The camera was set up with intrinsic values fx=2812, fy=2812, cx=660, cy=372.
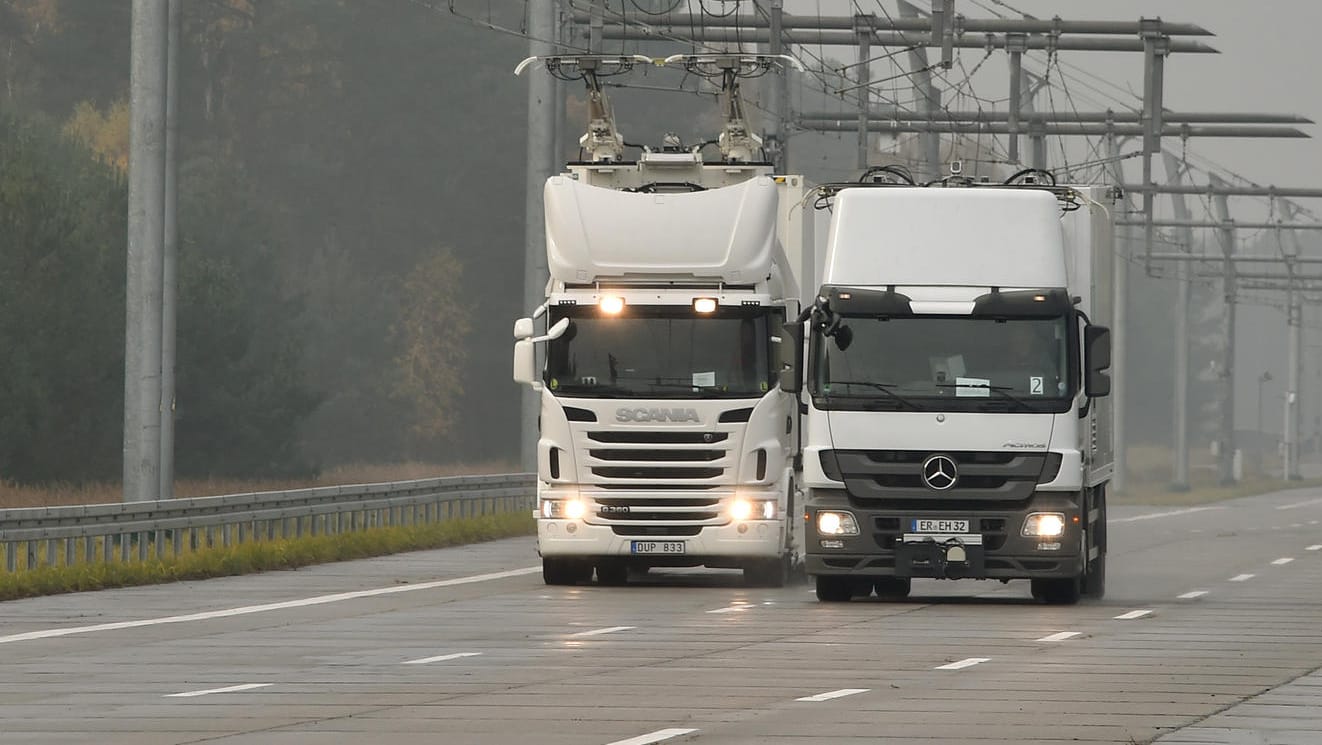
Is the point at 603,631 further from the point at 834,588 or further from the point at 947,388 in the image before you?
the point at 834,588

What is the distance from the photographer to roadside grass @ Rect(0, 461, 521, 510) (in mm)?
55875

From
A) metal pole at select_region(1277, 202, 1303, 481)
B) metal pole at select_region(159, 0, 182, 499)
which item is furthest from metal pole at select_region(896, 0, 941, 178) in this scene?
metal pole at select_region(1277, 202, 1303, 481)

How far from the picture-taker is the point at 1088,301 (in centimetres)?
2503

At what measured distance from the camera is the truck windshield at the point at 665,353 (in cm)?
2597

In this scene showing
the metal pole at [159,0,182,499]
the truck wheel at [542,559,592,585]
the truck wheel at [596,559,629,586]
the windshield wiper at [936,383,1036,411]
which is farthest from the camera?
the metal pole at [159,0,182,499]

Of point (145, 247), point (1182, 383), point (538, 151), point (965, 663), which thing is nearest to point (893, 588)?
point (965, 663)

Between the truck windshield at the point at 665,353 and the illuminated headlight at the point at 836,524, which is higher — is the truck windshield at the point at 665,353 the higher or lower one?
the higher one

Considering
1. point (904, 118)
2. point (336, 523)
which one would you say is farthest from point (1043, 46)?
point (336, 523)

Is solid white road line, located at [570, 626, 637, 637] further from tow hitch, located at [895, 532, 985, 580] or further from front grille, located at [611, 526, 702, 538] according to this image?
front grille, located at [611, 526, 702, 538]

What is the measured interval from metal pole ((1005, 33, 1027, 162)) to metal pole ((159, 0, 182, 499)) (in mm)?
18163

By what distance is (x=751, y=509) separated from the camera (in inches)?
1031

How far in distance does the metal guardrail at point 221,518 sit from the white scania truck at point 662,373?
14.6 feet

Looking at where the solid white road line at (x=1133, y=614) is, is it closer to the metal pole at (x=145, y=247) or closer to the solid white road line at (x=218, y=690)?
the solid white road line at (x=218, y=690)

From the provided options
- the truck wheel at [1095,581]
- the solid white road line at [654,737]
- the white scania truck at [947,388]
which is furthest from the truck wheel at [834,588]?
the solid white road line at [654,737]
